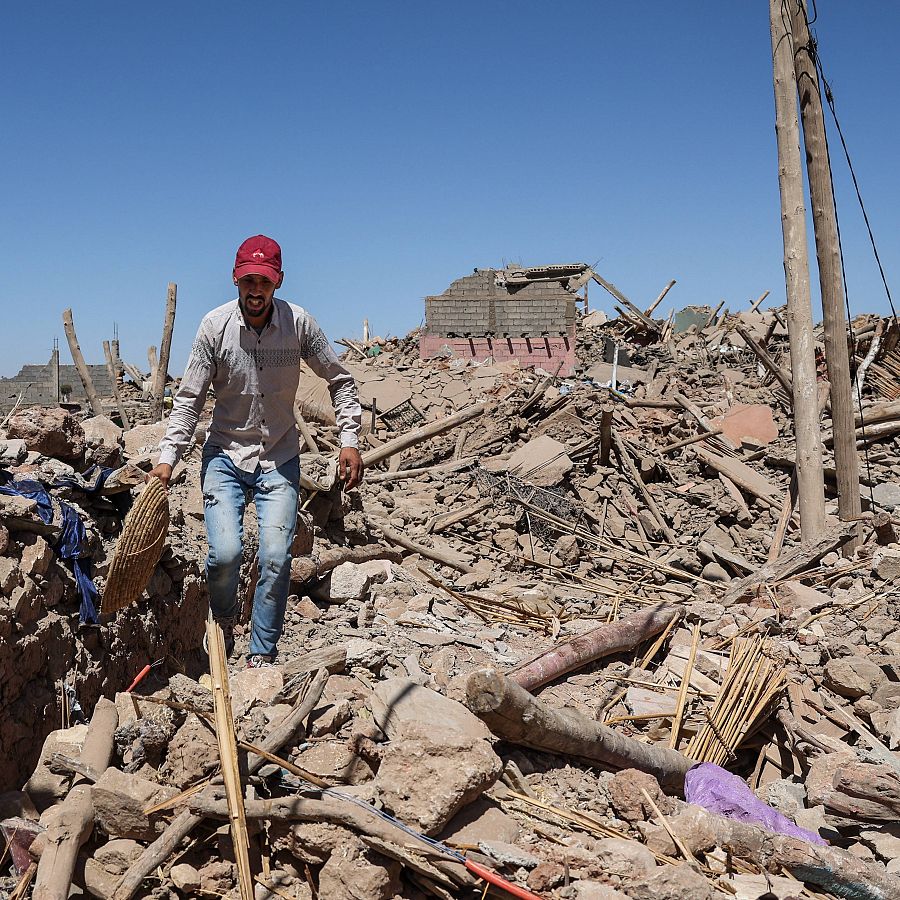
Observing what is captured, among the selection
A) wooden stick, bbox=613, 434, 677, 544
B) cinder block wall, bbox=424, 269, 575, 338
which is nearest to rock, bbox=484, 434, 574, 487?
wooden stick, bbox=613, 434, 677, 544

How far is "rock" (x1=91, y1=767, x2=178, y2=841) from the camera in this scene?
107 inches

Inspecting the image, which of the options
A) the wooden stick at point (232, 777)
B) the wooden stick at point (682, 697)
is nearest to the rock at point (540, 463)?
the wooden stick at point (682, 697)

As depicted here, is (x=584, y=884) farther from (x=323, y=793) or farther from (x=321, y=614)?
(x=321, y=614)

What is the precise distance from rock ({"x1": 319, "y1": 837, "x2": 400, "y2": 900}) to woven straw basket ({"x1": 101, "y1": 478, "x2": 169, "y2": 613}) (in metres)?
1.53

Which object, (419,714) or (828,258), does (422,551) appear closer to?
(828,258)

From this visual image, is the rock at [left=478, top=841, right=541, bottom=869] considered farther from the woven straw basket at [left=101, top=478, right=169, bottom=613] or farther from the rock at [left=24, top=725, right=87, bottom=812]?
the woven straw basket at [left=101, top=478, right=169, bottom=613]

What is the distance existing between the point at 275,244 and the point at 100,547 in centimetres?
169

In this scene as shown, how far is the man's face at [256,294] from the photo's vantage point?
3.73 meters

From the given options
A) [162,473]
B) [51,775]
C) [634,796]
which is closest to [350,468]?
[162,473]

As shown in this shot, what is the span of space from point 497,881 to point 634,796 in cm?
88

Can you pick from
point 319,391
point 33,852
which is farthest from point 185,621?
point 319,391

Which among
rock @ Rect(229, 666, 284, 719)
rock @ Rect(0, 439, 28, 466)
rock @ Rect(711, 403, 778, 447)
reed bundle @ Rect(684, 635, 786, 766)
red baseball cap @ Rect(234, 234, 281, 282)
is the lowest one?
reed bundle @ Rect(684, 635, 786, 766)

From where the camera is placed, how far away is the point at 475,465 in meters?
11.3

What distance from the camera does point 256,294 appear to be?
376cm
